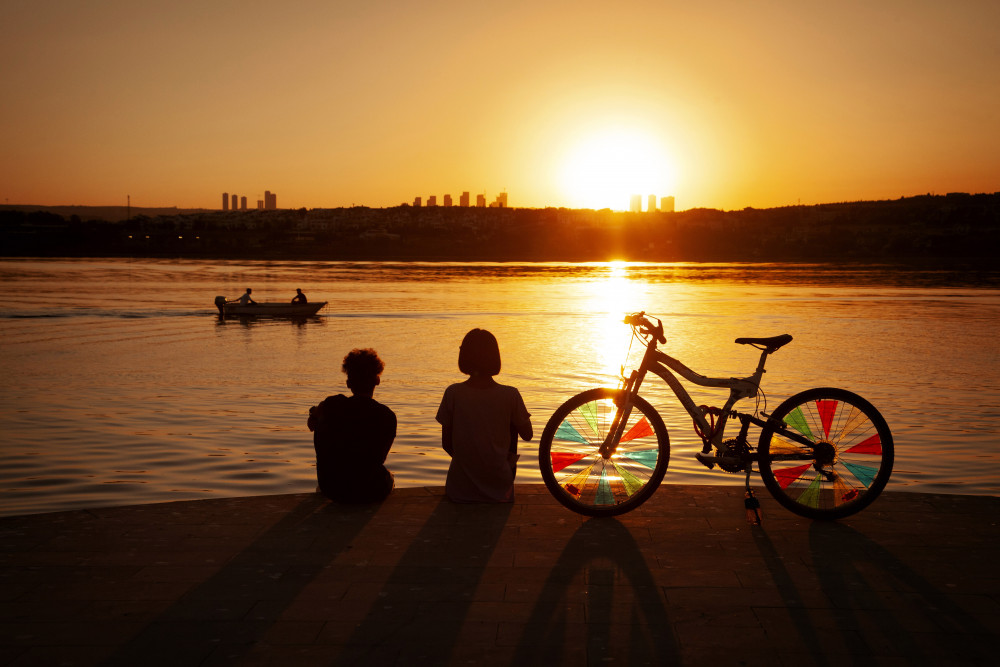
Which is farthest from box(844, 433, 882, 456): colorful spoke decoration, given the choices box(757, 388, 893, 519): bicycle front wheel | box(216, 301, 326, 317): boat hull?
box(216, 301, 326, 317): boat hull

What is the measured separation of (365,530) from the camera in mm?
5457

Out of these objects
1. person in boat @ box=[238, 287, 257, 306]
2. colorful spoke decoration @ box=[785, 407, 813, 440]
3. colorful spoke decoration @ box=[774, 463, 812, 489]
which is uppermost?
colorful spoke decoration @ box=[785, 407, 813, 440]

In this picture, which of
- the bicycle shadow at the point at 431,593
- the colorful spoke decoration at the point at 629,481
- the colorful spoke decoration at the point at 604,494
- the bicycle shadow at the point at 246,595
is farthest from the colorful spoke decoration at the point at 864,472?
the bicycle shadow at the point at 246,595

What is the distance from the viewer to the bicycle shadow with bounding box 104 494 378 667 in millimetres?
3752

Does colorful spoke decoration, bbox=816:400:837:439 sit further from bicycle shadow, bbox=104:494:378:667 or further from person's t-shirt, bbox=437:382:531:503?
bicycle shadow, bbox=104:494:378:667

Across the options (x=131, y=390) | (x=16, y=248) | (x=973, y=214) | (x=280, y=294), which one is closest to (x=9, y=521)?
(x=131, y=390)

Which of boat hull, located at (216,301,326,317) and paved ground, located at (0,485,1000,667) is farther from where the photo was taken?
boat hull, located at (216,301,326,317)

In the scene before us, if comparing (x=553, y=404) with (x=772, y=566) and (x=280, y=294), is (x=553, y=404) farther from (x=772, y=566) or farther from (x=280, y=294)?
(x=280, y=294)

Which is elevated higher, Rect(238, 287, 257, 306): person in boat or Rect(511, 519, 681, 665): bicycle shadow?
Rect(511, 519, 681, 665): bicycle shadow

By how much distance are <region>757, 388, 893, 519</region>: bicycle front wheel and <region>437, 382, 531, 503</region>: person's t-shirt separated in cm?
163

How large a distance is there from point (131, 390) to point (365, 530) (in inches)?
482

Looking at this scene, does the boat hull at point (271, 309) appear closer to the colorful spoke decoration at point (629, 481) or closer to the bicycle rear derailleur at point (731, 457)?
the colorful spoke decoration at point (629, 481)

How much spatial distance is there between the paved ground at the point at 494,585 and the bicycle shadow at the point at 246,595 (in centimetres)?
1

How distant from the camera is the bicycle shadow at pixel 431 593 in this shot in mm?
3744
